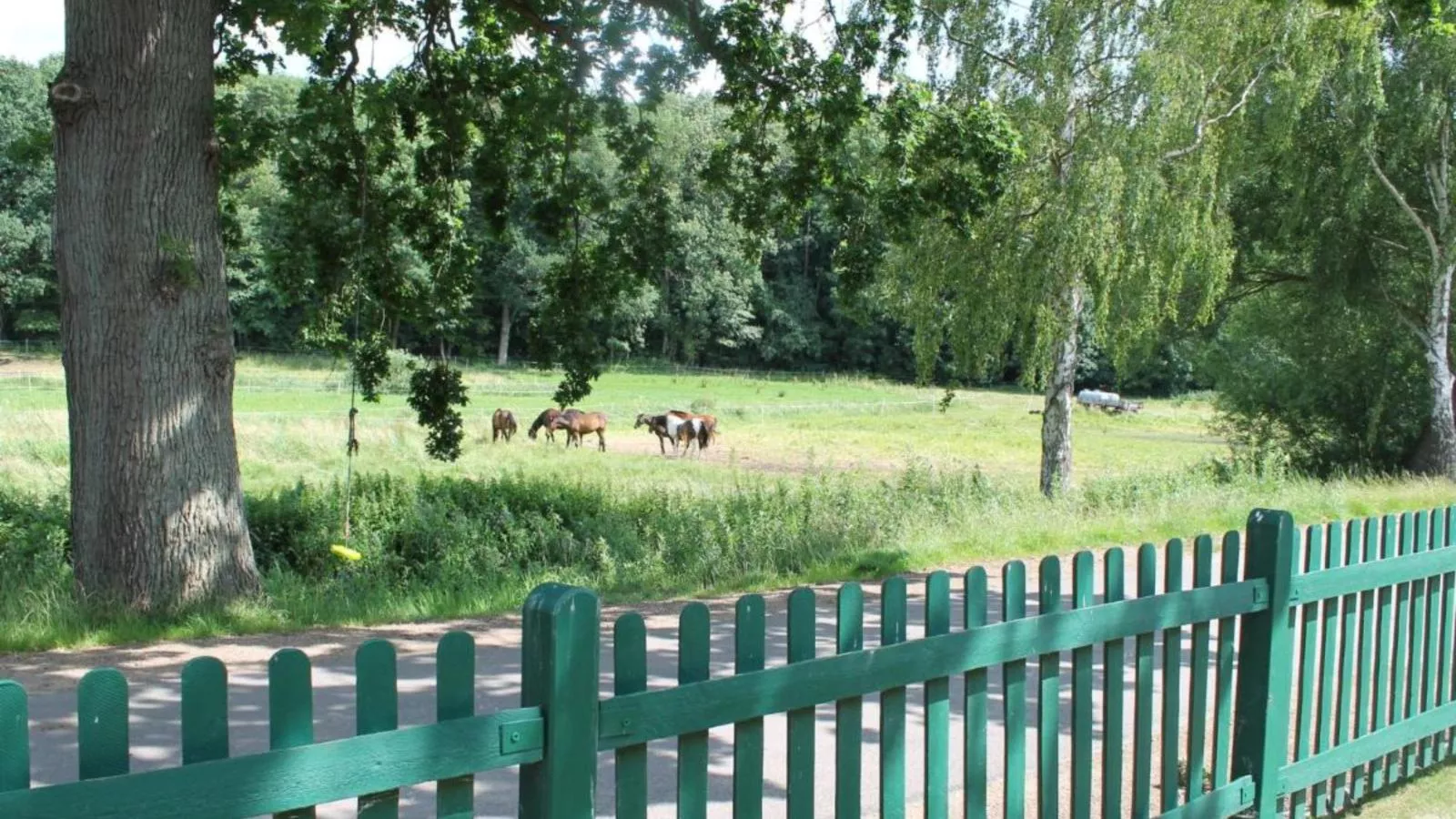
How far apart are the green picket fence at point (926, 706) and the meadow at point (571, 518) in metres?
5.74

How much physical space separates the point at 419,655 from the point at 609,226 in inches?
460

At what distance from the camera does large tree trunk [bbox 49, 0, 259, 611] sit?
10.2m

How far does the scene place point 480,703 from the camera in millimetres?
6590

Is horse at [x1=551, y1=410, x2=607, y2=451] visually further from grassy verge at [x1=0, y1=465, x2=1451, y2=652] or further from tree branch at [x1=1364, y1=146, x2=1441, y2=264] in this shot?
tree branch at [x1=1364, y1=146, x2=1441, y2=264]

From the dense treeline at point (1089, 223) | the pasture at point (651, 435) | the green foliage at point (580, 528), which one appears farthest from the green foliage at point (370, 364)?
the pasture at point (651, 435)

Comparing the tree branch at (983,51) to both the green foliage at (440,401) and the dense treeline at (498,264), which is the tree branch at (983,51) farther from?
the green foliage at (440,401)

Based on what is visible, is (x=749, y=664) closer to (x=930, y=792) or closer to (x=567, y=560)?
(x=930, y=792)

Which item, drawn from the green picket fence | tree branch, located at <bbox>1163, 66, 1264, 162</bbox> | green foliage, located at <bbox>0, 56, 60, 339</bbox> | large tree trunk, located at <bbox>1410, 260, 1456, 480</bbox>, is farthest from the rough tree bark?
the green picket fence

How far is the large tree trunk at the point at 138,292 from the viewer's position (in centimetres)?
1021

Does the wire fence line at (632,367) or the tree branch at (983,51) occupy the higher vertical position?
the tree branch at (983,51)

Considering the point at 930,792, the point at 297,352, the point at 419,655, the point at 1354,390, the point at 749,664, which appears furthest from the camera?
the point at 297,352

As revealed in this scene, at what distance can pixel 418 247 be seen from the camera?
18.0m

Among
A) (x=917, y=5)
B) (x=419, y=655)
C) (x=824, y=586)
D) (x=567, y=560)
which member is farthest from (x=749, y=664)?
(x=917, y=5)

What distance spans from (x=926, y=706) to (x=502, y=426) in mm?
33921
